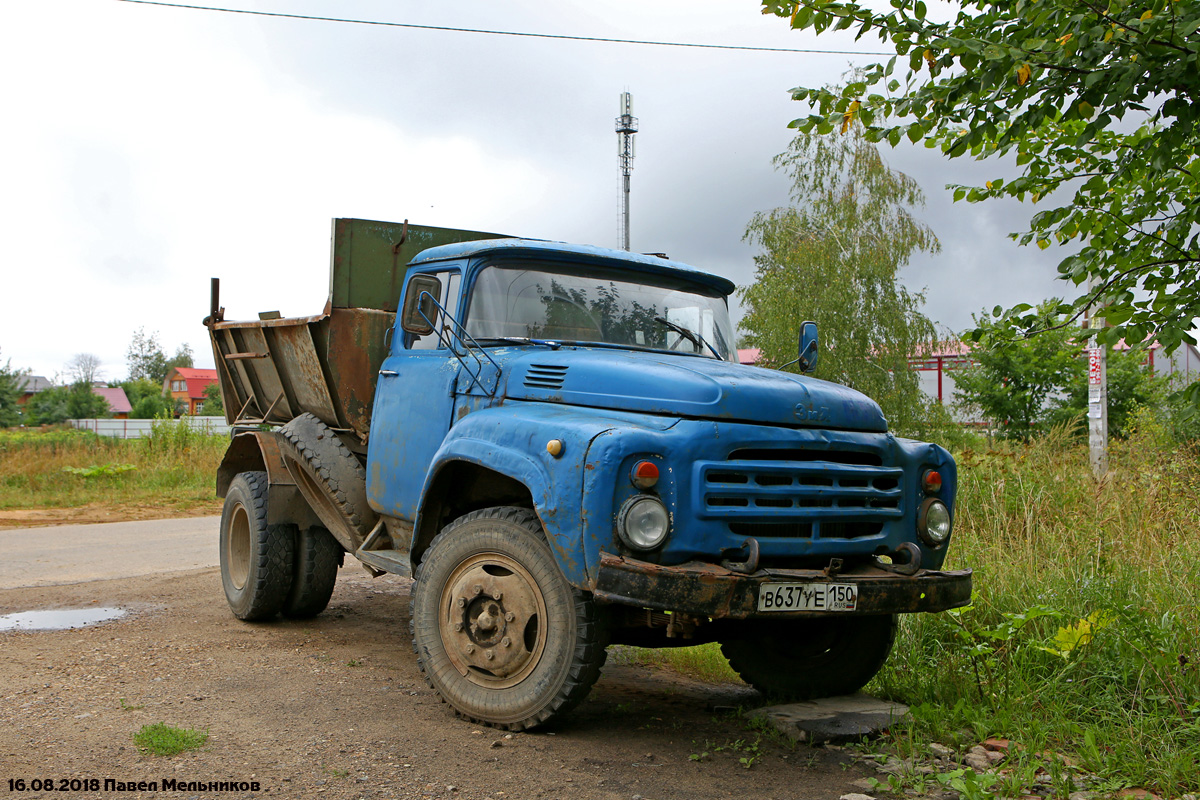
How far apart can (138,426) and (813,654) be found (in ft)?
130

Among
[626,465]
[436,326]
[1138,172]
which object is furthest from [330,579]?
[1138,172]

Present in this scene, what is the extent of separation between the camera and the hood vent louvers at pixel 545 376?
14.7 feet

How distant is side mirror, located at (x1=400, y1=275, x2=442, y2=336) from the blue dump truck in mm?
15

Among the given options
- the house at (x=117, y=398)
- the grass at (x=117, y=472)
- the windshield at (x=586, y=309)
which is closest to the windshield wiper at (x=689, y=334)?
the windshield at (x=586, y=309)

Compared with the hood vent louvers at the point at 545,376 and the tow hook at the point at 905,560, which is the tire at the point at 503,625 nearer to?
the hood vent louvers at the point at 545,376

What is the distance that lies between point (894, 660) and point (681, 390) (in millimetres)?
2479

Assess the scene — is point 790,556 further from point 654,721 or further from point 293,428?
point 293,428

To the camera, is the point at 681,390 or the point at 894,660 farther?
the point at 894,660

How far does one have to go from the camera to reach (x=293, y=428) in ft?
20.4

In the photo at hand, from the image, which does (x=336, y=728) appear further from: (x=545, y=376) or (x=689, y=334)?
(x=689, y=334)

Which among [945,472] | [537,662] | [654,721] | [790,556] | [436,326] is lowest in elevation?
[654,721]

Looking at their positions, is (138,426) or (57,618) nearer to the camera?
(57,618)

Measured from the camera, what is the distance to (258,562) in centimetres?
639

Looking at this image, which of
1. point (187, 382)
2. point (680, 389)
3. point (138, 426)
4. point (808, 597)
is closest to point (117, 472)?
point (680, 389)
